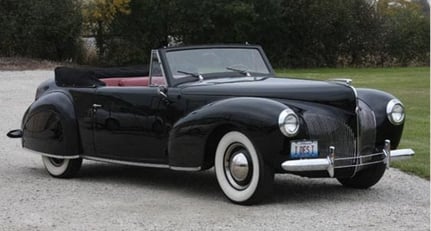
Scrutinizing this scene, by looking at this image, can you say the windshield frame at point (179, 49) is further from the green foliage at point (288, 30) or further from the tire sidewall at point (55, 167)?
the green foliage at point (288, 30)

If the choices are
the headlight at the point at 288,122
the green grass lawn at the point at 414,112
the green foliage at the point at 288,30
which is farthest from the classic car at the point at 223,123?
the green foliage at the point at 288,30

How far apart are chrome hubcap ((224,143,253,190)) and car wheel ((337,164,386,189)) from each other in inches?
52.0

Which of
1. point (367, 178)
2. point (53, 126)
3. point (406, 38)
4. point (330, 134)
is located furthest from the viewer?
point (406, 38)

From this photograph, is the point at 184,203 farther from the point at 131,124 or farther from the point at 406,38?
the point at 406,38

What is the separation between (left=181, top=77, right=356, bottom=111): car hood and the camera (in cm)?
675

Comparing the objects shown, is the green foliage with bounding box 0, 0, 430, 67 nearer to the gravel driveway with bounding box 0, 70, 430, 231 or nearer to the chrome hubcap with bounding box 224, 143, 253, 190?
the gravel driveway with bounding box 0, 70, 430, 231

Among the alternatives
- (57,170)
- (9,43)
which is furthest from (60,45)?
(57,170)

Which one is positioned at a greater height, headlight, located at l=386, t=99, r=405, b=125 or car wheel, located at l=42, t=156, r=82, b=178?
headlight, located at l=386, t=99, r=405, b=125

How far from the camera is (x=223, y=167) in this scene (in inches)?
268

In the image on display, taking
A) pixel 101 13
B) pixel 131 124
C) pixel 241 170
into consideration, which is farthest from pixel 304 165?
pixel 101 13

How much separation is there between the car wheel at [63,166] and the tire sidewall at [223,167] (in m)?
2.12

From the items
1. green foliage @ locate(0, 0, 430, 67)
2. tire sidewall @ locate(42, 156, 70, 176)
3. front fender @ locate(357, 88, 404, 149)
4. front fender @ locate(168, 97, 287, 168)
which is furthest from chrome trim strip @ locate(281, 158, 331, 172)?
green foliage @ locate(0, 0, 430, 67)

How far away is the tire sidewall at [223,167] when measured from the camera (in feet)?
21.2

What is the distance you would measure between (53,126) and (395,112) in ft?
11.7
